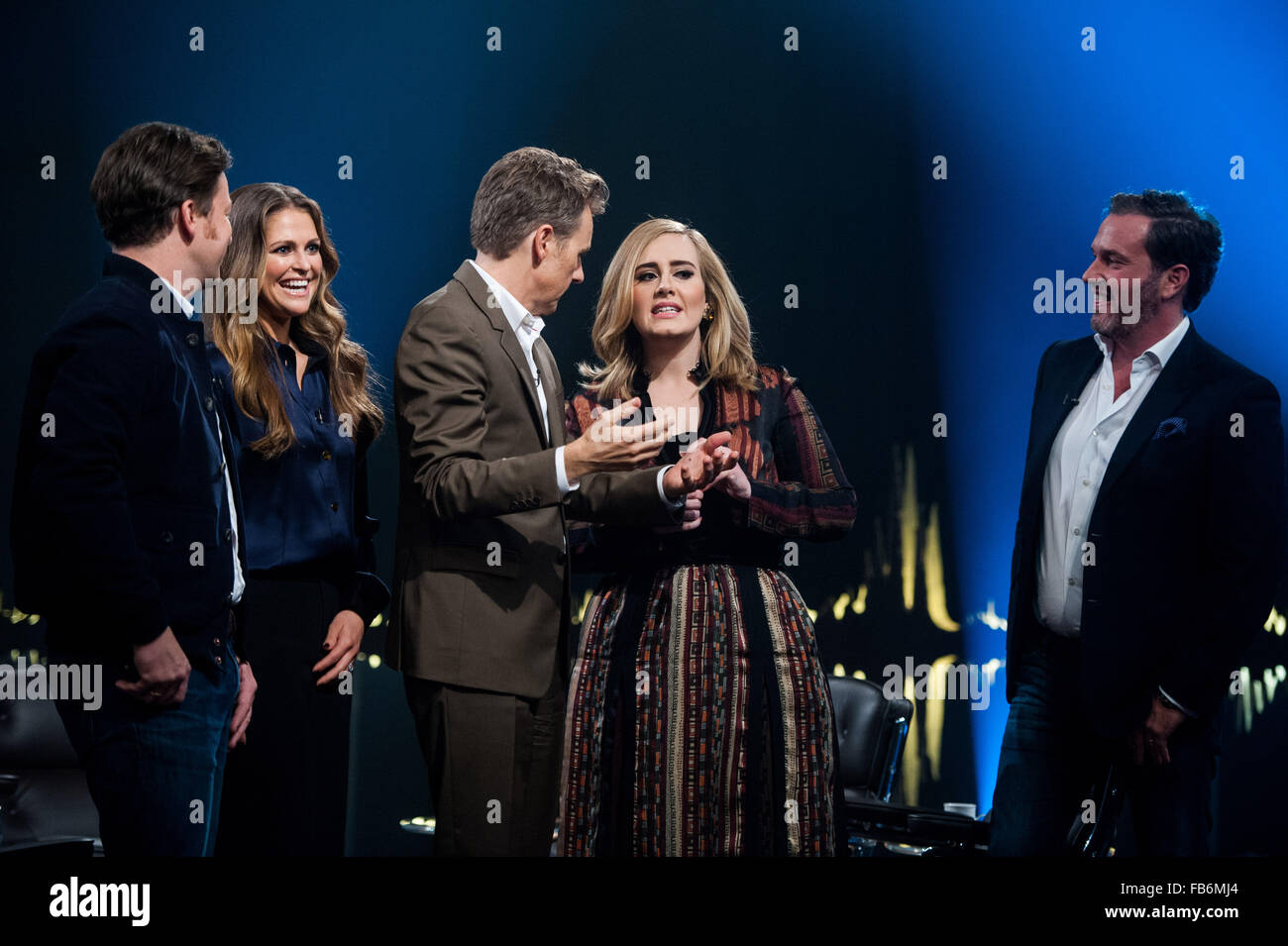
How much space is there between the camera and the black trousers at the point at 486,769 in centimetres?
261

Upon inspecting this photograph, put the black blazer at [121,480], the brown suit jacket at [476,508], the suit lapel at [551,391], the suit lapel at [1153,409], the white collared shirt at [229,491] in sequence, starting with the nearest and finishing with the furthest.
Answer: the black blazer at [121,480], the white collared shirt at [229,491], the brown suit jacket at [476,508], the suit lapel at [551,391], the suit lapel at [1153,409]

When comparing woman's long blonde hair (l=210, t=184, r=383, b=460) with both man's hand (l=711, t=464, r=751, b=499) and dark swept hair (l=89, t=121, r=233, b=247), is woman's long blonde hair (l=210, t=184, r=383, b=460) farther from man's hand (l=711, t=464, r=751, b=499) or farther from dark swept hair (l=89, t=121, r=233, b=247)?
man's hand (l=711, t=464, r=751, b=499)

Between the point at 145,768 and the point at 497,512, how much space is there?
81cm

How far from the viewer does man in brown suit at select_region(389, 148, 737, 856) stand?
260cm

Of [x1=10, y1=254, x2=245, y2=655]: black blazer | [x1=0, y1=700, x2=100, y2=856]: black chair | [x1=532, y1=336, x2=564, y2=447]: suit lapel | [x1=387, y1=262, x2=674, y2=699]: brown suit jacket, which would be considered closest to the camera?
[x1=10, y1=254, x2=245, y2=655]: black blazer

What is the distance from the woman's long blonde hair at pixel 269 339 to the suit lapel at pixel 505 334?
0.39 meters

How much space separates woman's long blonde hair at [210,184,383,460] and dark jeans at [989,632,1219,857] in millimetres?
1687

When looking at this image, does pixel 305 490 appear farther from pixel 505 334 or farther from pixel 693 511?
pixel 693 511

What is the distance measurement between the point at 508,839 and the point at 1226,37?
3.03 meters

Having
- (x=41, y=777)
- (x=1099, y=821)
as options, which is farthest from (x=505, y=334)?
(x=41, y=777)

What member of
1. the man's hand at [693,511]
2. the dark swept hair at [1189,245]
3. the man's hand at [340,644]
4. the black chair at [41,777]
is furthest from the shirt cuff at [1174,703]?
the black chair at [41,777]

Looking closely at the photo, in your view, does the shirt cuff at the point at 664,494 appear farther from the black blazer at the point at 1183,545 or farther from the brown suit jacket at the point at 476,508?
the black blazer at the point at 1183,545

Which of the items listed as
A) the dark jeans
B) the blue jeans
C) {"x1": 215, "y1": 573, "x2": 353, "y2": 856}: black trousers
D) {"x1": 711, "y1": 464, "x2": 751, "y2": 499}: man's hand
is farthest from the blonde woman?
the dark jeans

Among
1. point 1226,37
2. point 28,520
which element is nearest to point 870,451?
point 1226,37
